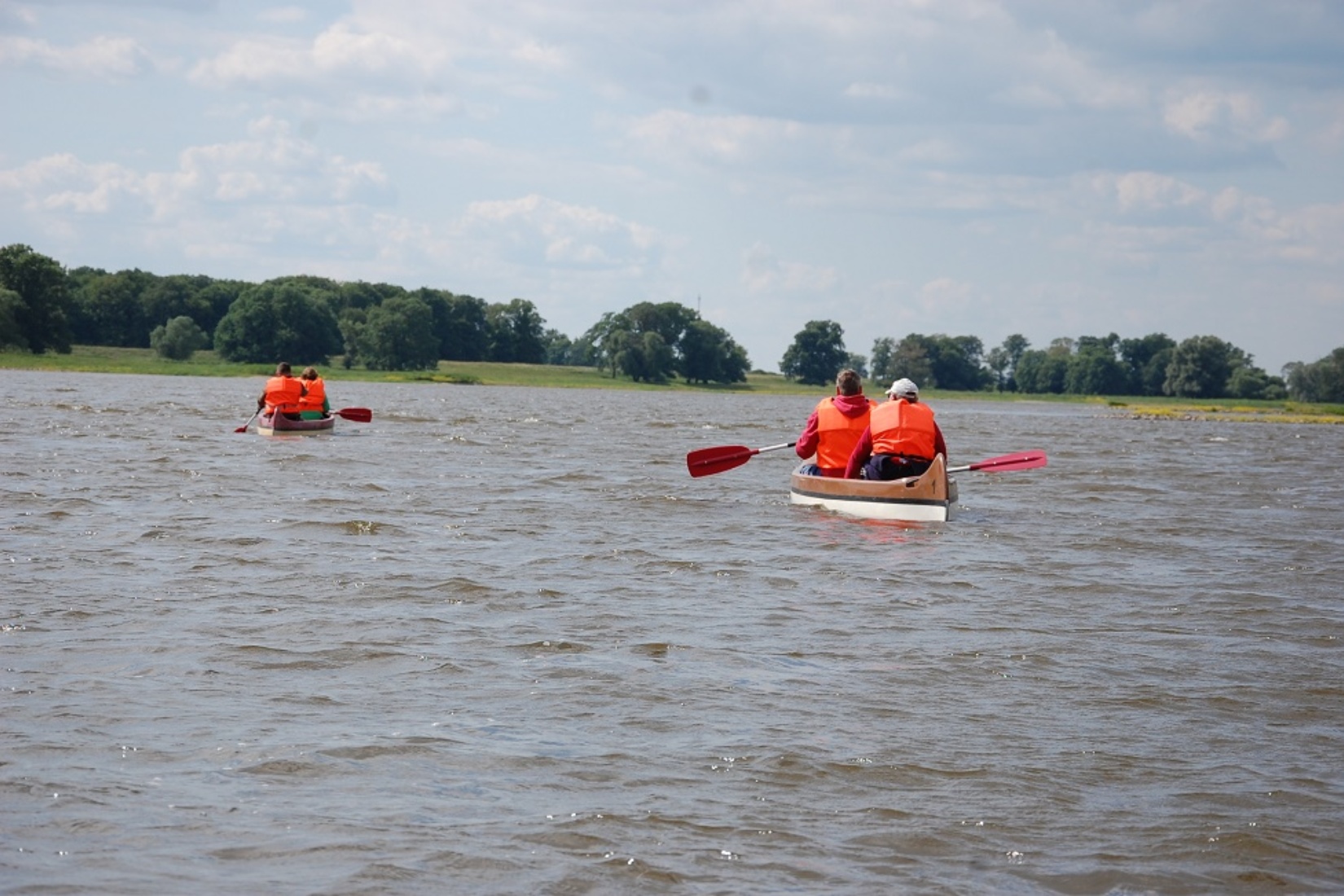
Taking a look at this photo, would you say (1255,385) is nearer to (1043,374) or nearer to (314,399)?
(1043,374)

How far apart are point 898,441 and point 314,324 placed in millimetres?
97348

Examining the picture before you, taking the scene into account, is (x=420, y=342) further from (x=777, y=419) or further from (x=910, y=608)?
(x=910, y=608)

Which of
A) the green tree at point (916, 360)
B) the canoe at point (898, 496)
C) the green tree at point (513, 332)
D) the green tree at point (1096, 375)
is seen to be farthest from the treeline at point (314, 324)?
the canoe at point (898, 496)

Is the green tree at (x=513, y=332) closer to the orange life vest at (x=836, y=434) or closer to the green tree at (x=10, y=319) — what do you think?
the green tree at (x=10, y=319)

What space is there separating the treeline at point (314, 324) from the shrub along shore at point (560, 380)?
5.21 feet

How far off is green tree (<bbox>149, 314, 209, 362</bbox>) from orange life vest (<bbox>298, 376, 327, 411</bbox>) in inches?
2942

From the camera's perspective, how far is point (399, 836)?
521 centimetres

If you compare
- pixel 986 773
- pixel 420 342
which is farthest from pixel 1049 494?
pixel 420 342

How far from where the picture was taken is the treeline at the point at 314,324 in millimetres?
92375

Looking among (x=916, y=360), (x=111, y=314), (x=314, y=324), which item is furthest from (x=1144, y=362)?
(x=111, y=314)

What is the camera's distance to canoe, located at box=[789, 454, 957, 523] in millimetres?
15734

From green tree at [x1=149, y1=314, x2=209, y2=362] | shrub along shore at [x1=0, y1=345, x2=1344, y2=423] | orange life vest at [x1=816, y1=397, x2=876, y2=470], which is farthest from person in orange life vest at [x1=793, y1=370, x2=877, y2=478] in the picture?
green tree at [x1=149, y1=314, x2=209, y2=362]

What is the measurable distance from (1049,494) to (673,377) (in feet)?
352

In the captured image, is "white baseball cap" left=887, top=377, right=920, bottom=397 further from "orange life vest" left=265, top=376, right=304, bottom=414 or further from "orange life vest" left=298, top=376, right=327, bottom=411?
"orange life vest" left=298, top=376, right=327, bottom=411
